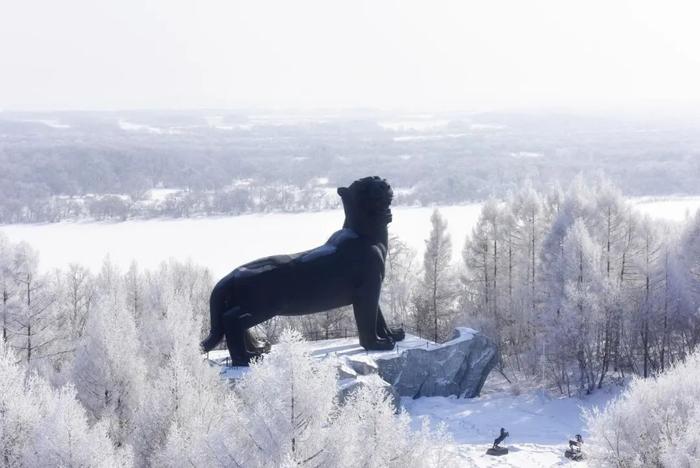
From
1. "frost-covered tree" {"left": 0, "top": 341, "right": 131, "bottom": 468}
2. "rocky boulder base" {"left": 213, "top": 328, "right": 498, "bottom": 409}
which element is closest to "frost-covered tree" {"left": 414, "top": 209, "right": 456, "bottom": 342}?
"rocky boulder base" {"left": 213, "top": 328, "right": 498, "bottom": 409}

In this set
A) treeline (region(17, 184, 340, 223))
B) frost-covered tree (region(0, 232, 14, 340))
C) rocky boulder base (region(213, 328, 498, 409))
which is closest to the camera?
rocky boulder base (region(213, 328, 498, 409))

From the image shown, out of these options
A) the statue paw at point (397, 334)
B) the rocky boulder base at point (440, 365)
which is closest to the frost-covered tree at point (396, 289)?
the rocky boulder base at point (440, 365)

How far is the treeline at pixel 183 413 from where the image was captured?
8.38 m

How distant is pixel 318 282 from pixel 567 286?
7669 mm

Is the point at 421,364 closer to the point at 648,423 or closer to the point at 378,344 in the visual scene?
the point at 378,344

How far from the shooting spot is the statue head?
15719mm

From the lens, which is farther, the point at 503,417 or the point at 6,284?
the point at 6,284

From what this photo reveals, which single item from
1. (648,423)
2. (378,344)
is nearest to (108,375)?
(378,344)

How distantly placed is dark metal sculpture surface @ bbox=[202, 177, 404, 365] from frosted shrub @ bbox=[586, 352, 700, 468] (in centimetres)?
585

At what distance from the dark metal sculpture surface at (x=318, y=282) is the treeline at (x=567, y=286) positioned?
667cm

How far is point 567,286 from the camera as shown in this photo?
66.0 ft

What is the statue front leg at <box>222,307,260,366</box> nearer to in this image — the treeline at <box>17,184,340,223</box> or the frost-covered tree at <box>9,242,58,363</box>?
the frost-covered tree at <box>9,242,58,363</box>

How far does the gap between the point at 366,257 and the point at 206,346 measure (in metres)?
3.45

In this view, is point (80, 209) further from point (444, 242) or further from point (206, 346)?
point (206, 346)
